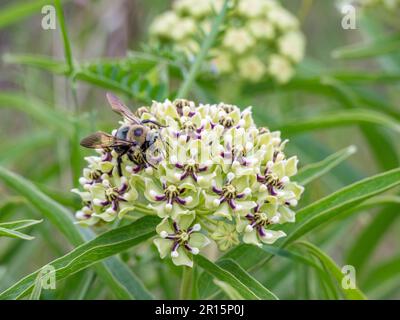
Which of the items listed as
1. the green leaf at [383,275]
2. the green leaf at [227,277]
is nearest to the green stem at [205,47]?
the green leaf at [227,277]

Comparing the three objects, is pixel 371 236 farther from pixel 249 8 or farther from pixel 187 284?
pixel 187 284

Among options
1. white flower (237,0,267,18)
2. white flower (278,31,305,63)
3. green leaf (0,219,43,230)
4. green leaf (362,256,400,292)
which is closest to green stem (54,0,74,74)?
green leaf (0,219,43,230)

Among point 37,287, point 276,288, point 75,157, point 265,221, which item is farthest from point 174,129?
point 276,288

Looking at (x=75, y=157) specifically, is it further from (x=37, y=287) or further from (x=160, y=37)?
(x=160, y=37)

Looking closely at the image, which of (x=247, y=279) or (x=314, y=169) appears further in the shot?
(x=314, y=169)

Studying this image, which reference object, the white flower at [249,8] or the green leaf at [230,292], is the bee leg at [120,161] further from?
the white flower at [249,8]

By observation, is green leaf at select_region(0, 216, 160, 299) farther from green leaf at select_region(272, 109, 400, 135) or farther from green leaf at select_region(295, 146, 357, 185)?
green leaf at select_region(272, 109, 400, 135)

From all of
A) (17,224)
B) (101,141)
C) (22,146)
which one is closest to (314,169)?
(101,141)
